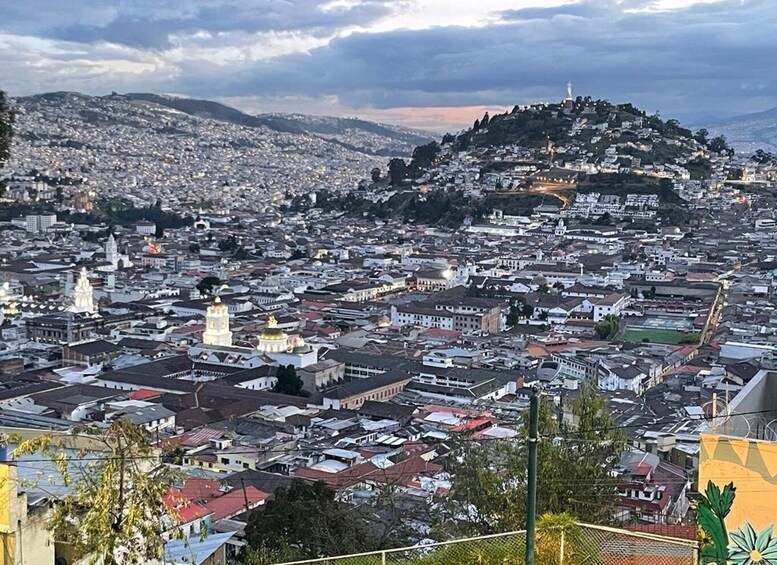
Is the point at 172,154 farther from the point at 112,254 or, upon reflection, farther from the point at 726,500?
the point at 726,500

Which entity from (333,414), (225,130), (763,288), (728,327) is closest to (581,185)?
(763,288)

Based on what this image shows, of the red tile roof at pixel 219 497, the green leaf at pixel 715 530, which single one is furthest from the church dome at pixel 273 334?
the green leaf at pixel 715 530

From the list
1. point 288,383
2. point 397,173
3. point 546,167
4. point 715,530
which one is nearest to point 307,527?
point 715,530

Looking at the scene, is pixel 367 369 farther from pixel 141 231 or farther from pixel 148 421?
pixel 141 231

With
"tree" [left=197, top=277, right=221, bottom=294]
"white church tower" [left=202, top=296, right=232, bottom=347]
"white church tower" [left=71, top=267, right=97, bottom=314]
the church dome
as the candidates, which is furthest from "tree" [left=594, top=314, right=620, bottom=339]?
"white church tower" [left=71, top=267, right=97, bottom=314]

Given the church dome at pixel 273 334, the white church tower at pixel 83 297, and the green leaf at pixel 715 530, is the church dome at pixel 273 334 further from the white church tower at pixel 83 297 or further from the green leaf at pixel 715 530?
the green leaf at pixel 715 530

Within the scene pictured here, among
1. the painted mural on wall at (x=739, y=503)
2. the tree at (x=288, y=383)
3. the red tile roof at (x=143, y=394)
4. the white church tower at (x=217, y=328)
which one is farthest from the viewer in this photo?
the white church tower at (x=217, y=328)
